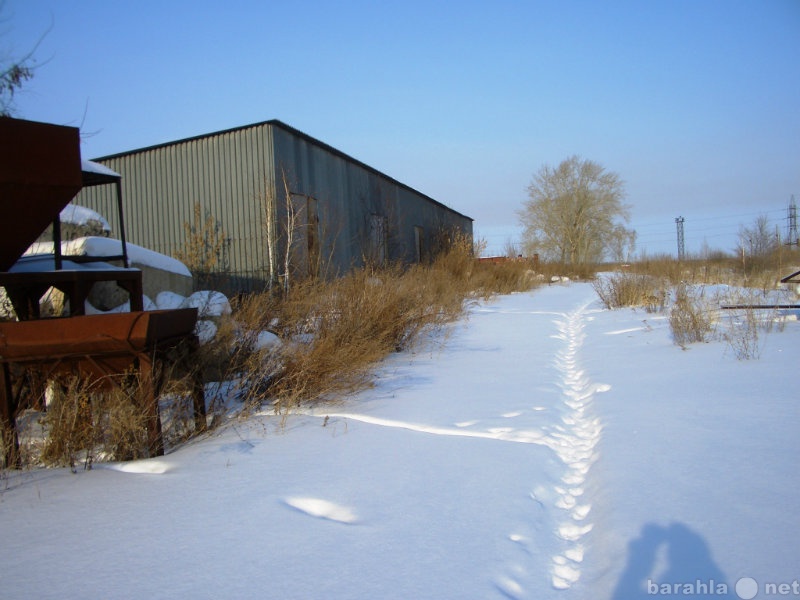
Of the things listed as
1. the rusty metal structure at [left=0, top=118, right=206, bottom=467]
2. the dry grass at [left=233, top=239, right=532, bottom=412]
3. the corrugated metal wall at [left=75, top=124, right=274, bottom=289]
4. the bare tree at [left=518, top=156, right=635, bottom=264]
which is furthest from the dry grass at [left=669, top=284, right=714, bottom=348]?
the bare tree at [left=518, top=156, right=635, bottom=264]

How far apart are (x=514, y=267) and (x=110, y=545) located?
19207 millimetres

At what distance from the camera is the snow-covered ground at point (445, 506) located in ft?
6.40

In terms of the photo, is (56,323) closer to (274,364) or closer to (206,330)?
(274,364)

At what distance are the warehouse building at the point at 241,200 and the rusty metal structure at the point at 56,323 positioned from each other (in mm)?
6558

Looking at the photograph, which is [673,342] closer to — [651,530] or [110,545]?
[651,530]

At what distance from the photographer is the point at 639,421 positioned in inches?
153

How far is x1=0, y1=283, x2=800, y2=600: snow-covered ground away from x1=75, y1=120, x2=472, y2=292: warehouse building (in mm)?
7441

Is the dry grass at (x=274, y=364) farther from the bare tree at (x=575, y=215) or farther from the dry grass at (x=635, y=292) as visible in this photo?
the bare tree at (x=575, y=215)

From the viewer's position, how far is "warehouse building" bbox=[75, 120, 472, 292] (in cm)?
1185

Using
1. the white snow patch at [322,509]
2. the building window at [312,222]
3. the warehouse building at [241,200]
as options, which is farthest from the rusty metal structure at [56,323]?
the building window at [312,222]

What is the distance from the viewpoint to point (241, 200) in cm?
1211

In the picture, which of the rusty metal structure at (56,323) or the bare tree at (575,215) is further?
the bare tree at (575,215)

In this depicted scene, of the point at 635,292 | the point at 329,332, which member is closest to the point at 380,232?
the point at 635,292

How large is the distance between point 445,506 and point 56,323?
243 cm
